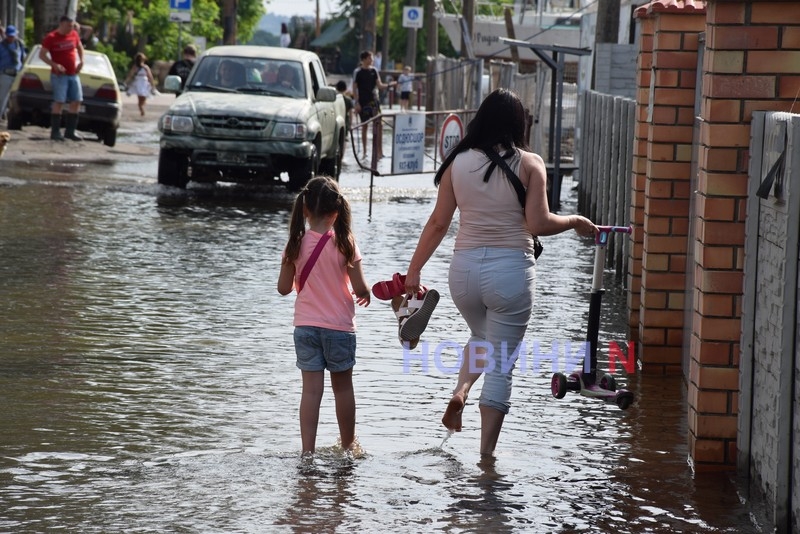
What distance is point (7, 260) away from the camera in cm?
1253

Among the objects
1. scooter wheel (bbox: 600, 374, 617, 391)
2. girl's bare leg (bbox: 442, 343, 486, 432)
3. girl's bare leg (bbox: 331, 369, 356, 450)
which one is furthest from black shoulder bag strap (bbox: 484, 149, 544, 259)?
girl's bare leg (bbox: 331, 369, 356, 450)

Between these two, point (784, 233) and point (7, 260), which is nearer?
point (784, 233)

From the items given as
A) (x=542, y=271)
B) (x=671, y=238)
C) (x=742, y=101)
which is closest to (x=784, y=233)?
(x=742, y=101)

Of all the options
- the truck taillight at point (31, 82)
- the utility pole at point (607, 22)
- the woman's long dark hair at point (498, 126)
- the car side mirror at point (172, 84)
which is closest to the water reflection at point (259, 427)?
the woman's long dark hair at point (498, 126)

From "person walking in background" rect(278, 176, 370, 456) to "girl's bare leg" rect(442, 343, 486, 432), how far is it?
0.49 meters

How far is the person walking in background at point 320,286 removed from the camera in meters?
6.78

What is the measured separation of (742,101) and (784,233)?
→ 101cm

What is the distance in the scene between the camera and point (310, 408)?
268 inches

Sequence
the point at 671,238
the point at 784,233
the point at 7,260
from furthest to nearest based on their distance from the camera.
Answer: the point at 7,260 < the point at 671,238 < the point at 784,233

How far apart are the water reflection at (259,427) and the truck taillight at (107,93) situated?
41.3ft

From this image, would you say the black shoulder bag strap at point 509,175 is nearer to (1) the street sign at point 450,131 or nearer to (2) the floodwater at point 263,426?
(2) the floodwater at point 263,426

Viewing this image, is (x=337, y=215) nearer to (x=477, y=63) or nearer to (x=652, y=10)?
(x=652, y=10)

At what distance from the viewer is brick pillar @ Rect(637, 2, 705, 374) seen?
8852 millimetres

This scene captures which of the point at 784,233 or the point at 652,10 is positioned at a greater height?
the point at 652,10
